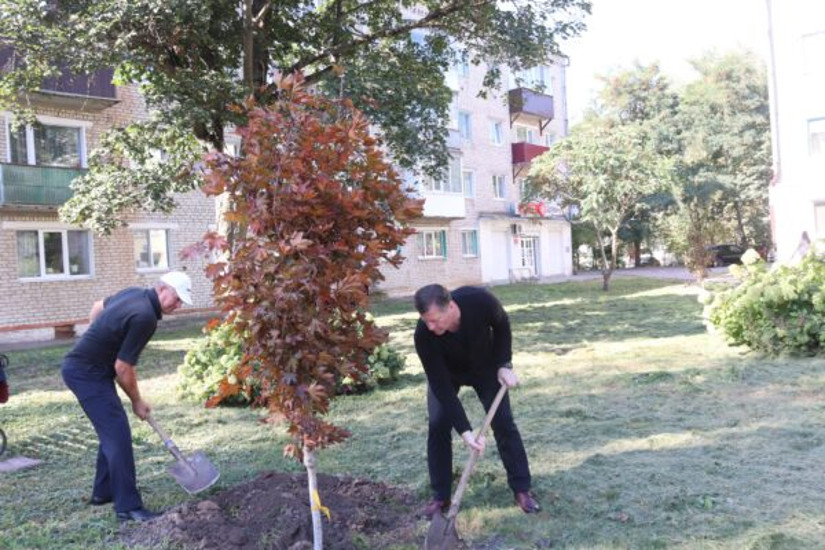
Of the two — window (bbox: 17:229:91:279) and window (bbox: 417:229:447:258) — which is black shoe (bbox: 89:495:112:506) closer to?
window (bbox: 17:229:91:279)

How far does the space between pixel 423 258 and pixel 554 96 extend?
46.1 ft

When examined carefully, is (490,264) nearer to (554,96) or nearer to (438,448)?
(554,96)

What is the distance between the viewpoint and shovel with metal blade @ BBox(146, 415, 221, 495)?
178 inches

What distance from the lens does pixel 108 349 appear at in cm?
432

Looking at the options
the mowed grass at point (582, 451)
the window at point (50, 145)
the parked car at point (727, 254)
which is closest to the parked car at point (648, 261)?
the parked car at point (727, 254)

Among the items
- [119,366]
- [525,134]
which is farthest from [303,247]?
[525,134]

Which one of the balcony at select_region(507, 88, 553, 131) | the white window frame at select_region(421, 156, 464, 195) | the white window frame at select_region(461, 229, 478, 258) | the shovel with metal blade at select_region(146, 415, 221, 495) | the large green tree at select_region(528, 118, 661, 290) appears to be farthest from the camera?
the balcony at select_region(507, 88, 553, 131)

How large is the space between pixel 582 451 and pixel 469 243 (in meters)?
25.9

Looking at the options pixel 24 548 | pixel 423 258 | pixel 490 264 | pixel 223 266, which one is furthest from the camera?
pixel 490 264

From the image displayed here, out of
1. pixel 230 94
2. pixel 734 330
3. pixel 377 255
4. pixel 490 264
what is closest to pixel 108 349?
pixel 377 255

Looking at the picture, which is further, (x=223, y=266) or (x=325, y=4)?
(x=325, y=4)

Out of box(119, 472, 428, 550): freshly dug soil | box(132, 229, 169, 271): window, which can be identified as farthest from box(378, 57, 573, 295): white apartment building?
box(119, 472, 428, 550): freshly dug soil

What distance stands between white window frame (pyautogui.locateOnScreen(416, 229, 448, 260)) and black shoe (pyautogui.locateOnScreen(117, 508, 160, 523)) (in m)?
23.8

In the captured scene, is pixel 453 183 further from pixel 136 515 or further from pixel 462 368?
pixel 136 515
